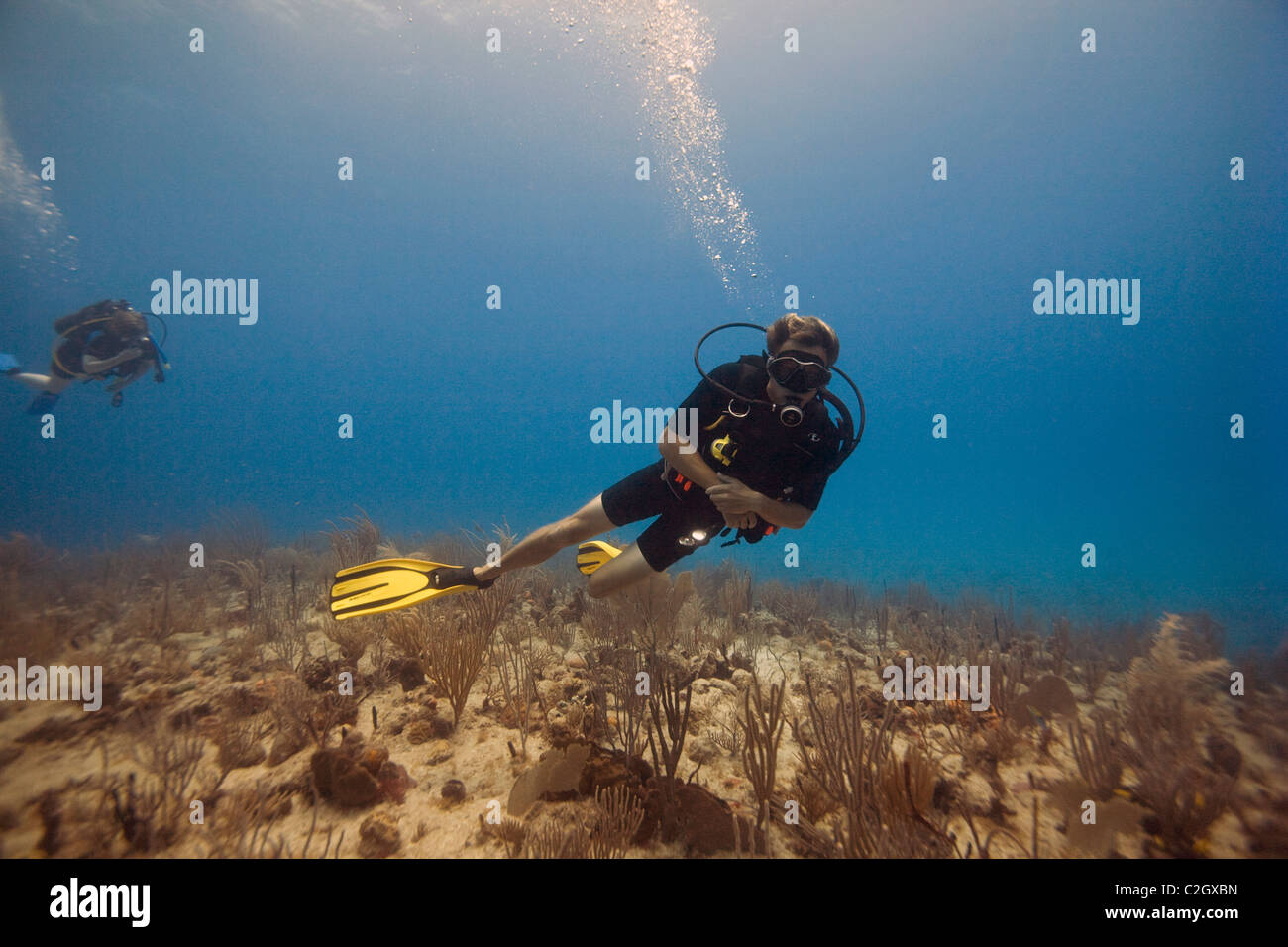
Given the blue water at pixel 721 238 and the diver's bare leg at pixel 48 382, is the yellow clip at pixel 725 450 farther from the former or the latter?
the diver's bare leg at pixel 48 382

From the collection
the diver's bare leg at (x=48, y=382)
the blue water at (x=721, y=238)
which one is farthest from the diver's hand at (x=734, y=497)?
the diver's bare leg at (x=48, y=382)

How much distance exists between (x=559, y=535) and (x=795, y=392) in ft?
7.62

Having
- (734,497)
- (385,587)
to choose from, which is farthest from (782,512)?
(385,587)

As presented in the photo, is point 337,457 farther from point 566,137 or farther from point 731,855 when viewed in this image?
point 731,855

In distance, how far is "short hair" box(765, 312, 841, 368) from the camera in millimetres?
3230

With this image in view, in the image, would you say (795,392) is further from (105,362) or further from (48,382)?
(48,382)

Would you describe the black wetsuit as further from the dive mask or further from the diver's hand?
the diver's hand

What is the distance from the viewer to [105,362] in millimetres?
10031

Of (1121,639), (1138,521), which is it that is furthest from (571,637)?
(1138,521)

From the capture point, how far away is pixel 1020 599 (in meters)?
12.4

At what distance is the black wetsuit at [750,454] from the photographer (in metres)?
3.29

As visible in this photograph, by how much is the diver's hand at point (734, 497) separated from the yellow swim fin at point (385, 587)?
2436 mm

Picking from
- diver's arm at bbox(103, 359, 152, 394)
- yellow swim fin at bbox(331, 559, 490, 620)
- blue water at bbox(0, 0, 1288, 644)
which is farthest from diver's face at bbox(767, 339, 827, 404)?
diver's arm at bbox(103, 359, 152, 394)

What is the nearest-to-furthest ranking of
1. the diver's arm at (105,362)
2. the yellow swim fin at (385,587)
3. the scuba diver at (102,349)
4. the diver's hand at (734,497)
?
the diver's hand at (734,497), the yellow swim fin at (385,587), the diver's arm at (105,362), the scuba diver at (102,349)
